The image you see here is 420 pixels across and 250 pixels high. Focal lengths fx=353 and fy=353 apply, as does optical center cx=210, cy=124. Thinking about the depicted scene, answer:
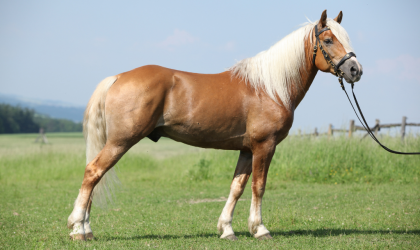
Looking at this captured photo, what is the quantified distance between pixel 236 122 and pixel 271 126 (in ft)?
1.47

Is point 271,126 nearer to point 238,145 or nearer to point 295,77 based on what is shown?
point 238,145

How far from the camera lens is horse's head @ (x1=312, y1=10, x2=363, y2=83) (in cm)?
454

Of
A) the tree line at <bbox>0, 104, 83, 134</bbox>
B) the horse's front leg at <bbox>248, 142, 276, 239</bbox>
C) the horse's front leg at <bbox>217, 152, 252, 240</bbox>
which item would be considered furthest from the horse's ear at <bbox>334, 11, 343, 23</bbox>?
the tree line at <bbox>0, 104, 83, 134</bbox>

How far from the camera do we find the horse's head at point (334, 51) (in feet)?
14.9

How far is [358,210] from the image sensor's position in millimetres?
6992

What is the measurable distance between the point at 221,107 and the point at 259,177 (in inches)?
41.0

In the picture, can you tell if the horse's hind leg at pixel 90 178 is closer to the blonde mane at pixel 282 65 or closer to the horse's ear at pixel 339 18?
the blonde mane at pixel 282 65

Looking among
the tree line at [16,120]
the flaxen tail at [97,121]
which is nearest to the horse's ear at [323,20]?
the flaxen tail at [97,121]

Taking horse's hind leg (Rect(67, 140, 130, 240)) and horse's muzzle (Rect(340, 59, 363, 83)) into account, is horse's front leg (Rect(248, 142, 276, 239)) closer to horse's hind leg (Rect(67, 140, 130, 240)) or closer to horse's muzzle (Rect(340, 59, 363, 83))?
horse's muzzle (Rect(340, 59, 363, 83))

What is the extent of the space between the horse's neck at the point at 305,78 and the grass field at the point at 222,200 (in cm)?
189

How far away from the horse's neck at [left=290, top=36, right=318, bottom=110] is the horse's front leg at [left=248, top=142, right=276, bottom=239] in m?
0.77

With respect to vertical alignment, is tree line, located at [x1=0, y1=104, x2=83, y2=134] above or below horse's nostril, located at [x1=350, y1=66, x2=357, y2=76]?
below

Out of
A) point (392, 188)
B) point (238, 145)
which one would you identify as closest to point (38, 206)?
point (238, 145)

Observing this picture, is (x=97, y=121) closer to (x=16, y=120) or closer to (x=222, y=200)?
(x=222, y=200)
